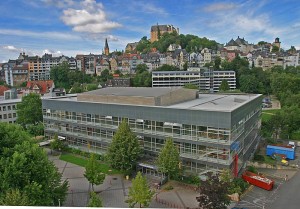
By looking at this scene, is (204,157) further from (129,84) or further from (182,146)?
(129,84)

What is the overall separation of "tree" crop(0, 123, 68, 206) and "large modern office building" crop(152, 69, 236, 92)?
157 feet

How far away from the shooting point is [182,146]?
18.0m

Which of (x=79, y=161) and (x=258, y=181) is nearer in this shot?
(x=258, y=181)

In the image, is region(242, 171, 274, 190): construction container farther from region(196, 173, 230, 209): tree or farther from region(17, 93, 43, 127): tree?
region(17, 93, 43, 127): tree

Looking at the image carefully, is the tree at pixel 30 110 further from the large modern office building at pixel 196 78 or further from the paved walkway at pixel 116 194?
the large modern office building at pixel 196 78

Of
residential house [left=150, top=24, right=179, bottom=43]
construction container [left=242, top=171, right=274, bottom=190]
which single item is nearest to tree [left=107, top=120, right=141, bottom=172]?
construction container [left=242, top=171, right=274, bottom=190]

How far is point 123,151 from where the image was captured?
17.2m

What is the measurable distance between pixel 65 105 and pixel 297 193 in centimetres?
1783

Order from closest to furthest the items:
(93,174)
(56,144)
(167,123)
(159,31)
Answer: (93,174)
(167,123)
(56,144)
(159,31)

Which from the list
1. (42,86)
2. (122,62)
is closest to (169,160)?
(42,86)

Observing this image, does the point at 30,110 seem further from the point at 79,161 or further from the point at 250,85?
the point at 250,85

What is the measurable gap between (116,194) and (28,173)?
6.34 m

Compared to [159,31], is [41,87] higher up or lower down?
lower down

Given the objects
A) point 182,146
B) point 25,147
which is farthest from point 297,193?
point 25,147
